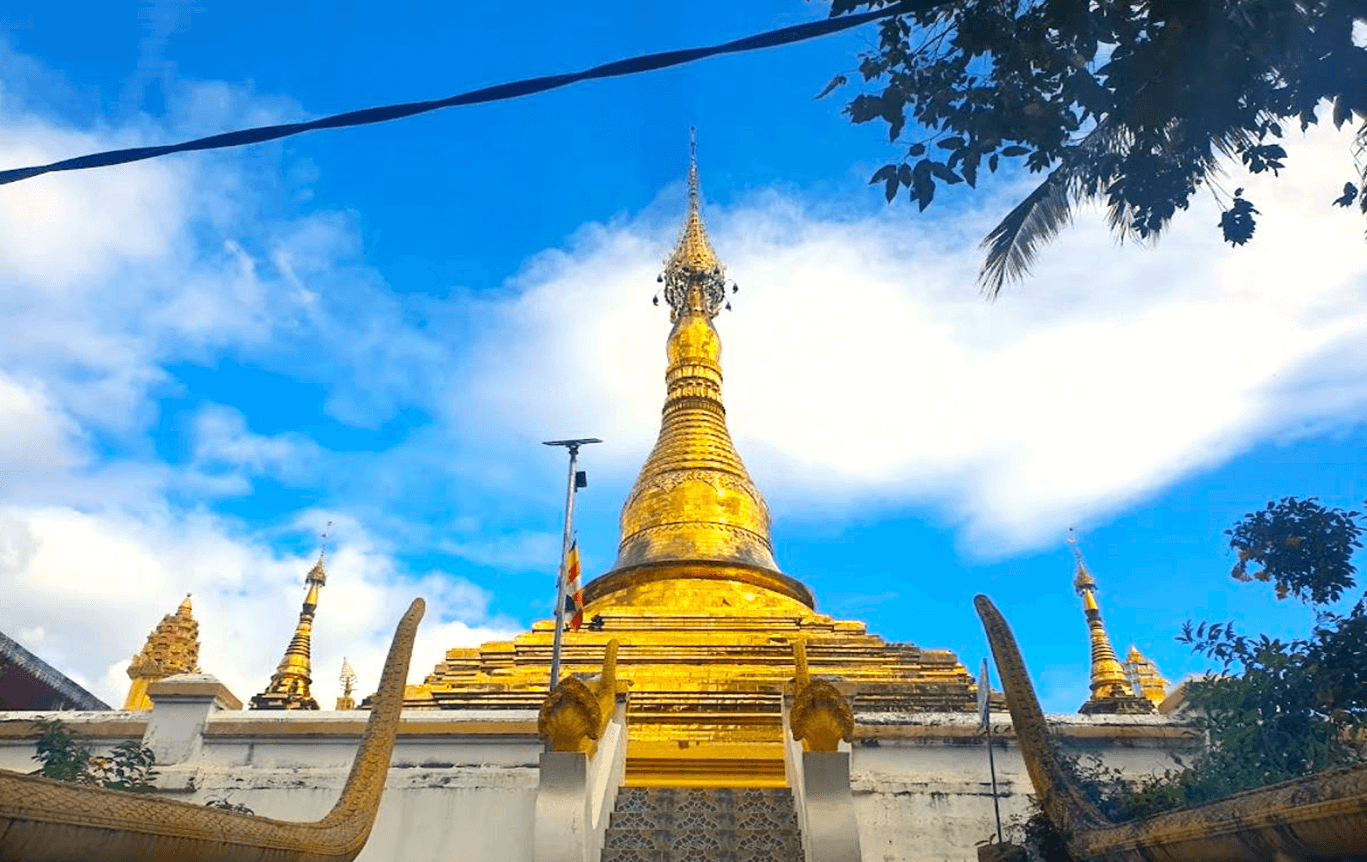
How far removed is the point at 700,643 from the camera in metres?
14.2

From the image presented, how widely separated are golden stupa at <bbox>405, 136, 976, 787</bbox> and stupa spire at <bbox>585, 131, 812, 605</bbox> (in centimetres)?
4

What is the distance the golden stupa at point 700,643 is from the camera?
11398 mm

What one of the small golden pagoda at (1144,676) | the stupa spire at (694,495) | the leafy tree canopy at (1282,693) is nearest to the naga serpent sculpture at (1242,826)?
the leafy tree canopy at (1282,693)

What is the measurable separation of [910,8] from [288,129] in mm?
2392

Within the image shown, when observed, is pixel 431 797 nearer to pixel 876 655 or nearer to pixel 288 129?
pixel 288 129

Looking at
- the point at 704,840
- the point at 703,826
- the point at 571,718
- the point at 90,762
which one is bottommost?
the point at 704,840

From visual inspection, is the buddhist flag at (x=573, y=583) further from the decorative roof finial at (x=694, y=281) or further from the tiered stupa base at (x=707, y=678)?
the decorative roof finial at (x=694, y=281)

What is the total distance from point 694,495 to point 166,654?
1248 centimetres

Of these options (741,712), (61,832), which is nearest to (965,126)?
(61,832)

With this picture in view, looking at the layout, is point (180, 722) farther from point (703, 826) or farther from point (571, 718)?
point (703, 826)

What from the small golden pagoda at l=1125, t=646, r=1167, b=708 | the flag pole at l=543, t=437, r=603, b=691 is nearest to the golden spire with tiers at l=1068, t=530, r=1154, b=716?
the small golden pagoda at l=1125, t=646, r=1167, b=708

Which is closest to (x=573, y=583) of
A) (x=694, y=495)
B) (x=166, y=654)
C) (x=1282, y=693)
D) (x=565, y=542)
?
(x=565, y=542)

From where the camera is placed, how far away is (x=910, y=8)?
3.52 metres

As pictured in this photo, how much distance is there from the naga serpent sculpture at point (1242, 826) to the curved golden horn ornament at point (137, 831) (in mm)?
3299
